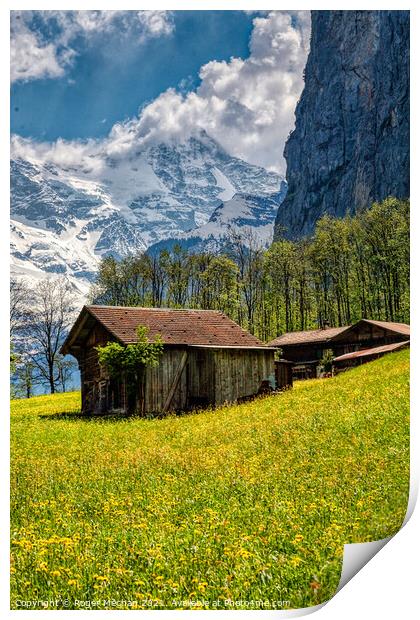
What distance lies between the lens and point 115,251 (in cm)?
1073

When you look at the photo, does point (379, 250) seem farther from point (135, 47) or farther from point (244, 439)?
point (135, 47)

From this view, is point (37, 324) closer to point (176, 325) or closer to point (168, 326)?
point (168, 326)

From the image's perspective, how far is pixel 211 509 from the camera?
274 inches

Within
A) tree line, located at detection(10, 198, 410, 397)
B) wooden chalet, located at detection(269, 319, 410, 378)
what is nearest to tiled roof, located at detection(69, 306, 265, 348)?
tree line, located at detection(10, 198, 410, 397)

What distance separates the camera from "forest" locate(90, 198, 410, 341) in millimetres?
10766

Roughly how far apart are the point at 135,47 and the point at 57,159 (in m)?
1.83

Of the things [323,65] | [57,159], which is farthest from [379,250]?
[57,159]

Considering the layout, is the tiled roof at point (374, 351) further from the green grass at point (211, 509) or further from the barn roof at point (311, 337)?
the green grass at point (211, 509)

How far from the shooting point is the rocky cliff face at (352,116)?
28.0 feet

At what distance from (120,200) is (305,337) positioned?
83.7 feet

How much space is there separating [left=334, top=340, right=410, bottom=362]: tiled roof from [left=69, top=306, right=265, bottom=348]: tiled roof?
424cm

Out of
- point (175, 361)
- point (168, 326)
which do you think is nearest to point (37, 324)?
point (175, 361)

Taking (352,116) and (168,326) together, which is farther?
(168,326)

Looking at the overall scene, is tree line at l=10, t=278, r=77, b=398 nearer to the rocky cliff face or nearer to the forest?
the forest
